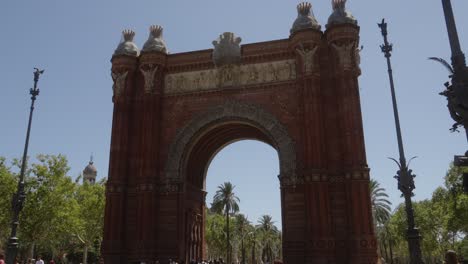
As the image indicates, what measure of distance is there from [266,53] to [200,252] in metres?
13.3

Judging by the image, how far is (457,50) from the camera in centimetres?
895

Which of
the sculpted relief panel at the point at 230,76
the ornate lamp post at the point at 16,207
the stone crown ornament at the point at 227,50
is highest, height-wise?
the stone crown ornament at the point at 227,50

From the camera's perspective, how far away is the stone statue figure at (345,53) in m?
23.5

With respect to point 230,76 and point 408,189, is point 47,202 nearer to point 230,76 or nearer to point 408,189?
point 230,76

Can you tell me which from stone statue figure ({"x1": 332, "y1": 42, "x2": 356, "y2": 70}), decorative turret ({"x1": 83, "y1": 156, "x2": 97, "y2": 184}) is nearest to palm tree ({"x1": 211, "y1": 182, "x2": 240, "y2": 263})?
stone statue figure ({"x1": 332, "y1": 42, "x2": 356, "y2": 70})

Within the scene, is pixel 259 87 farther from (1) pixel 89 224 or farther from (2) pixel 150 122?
(1) pixel 89 224

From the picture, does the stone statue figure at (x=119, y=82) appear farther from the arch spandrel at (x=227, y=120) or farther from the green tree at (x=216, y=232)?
the green tree at (x=216, y=232)

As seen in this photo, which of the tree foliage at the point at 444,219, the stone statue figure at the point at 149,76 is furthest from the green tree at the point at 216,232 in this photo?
the stone statue figure at the point at 149,76

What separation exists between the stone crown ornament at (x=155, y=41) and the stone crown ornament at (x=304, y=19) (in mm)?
8296

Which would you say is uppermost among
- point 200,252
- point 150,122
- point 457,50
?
point 150,122

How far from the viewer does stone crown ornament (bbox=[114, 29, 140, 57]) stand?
27.2 m

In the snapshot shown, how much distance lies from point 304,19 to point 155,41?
946 centimetres

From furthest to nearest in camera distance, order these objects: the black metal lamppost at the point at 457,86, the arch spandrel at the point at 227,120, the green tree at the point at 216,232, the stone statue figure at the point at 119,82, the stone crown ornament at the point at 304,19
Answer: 1. the green tree at the point at 216,232
2. the stone statue figure at the point at 119,82
3. the stone crown ornament at the point at 304,19
4. the arch spandrel at the point at 227,120
5. the black metal lamppost at the point at 457,86

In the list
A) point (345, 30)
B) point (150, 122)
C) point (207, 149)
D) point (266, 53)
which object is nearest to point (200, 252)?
point (207, 149)
